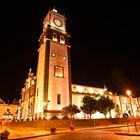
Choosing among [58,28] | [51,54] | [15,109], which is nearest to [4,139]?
[51,54]

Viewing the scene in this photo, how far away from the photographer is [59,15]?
6309 centimetres

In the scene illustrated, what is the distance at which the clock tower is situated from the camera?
46.2 metres

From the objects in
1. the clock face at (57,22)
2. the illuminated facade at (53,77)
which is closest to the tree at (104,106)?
the illuminated facade at (53,77)

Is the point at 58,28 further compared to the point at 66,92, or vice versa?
the point at 58,28

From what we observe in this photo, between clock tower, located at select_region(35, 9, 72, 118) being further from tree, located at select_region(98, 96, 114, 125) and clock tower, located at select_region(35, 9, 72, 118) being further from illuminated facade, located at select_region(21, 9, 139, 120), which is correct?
tree, located at select_region(98, 96, 114, 125)

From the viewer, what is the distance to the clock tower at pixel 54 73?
151 feet

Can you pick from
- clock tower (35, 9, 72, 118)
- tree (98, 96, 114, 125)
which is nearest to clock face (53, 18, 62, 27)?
clock tower (35, 9, 72, 118)

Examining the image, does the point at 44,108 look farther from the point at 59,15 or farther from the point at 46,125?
the point at 59,15

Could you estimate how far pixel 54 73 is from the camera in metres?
51.1

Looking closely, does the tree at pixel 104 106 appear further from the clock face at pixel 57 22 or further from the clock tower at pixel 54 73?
the clock face at pixel 57 22

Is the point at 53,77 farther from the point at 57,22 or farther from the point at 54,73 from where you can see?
the point at 57,22

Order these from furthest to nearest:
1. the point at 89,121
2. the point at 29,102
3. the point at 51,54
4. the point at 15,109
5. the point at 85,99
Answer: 1. the point at 15,109
2. the point at 29,102
3. the point at 51,54
4. the point at 85,99
5. the point at 89,121

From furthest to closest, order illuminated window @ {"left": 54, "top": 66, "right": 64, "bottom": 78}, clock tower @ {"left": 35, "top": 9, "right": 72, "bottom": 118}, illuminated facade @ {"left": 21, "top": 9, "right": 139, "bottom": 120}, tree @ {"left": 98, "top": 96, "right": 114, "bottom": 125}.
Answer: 1. illuminated window @ {"left": 54, "top": 66, "right": 64, "bottom": 78}
2. tree @ {"left": 98, "top": 96, "right": 114, "bottom": 125}
3. illuminated facade @ {"left": 21, "top": 9, "right": 139, "bottom": 120}
4. clock tower @ {"left": 35, "top": 9, "right": 72, "bottom": 118}

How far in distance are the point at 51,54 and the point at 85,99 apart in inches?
712
